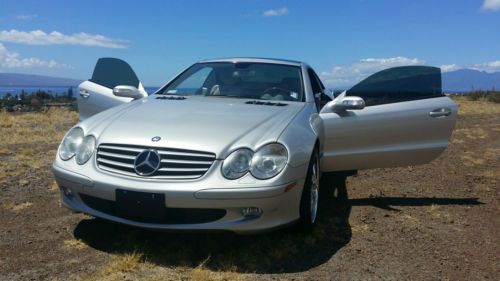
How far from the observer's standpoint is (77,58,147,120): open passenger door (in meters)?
4.93

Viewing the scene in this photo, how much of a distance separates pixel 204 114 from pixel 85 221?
1.42 m

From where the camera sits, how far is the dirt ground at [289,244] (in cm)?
311

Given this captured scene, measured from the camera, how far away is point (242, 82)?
15.9 feet

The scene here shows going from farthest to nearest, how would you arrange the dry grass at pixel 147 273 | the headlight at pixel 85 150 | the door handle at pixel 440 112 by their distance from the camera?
the door handle at pixel 440 112 → the headlight at pixel 85 150 → the dry grass at pixel 147 273

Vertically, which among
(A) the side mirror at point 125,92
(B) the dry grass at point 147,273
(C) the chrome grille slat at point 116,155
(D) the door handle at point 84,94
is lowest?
(B) the dry grass at point 147,273

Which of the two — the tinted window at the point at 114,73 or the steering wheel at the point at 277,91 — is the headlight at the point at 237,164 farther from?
the tinted window at the point at 114,73

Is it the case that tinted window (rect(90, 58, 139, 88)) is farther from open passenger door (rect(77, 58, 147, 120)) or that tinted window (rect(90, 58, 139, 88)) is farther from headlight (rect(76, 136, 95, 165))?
headlight (rect(76, 136, 95, 165))

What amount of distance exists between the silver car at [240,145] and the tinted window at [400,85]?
10 millimetres

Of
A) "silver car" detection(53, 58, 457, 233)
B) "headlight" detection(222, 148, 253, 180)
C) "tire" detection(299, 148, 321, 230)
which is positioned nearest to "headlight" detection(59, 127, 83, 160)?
"silver car" detection(53, 58, 457, 233)

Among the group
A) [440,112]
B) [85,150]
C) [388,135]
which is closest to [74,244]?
[85,150]

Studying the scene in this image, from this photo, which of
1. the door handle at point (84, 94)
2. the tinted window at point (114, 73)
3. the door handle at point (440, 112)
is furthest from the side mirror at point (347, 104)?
the door handle at point (84, 94)

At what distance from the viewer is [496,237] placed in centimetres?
400

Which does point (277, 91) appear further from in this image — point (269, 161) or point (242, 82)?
point (269, 161)

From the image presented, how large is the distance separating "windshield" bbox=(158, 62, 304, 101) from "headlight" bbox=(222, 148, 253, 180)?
148 centimetres
